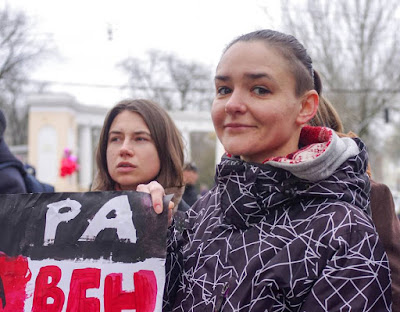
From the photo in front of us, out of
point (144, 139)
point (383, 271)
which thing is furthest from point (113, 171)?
point (383, 271)

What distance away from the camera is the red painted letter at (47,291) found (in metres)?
1.80

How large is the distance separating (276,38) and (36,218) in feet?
3.45

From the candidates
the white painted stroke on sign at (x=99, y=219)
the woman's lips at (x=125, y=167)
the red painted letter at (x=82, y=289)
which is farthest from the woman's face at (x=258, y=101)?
the woman's lips at (x=125, y=167)

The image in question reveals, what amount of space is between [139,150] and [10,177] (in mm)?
998

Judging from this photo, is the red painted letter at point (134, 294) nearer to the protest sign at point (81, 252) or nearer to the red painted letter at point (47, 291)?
the protest sign at point (81, 252)

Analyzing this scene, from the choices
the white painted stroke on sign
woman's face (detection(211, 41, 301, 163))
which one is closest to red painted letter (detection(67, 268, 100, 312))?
the white painted stroke on sign

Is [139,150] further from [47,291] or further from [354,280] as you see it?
[354,280]

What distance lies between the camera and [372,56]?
1725cm

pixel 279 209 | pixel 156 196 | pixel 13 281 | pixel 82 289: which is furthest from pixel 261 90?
pixel 13 281

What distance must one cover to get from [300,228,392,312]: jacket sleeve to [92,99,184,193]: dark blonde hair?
1354mm

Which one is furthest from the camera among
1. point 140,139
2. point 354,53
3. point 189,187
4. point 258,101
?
point 354,53

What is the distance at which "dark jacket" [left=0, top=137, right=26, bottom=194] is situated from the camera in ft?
10.1

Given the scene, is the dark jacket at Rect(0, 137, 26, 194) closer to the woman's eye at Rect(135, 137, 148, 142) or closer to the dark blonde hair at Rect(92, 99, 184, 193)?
the dark blonde hair at Rect(92, 99, 184, 193)

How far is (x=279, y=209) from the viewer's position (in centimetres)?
151
